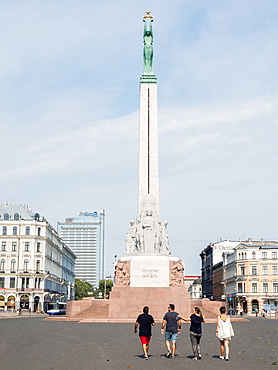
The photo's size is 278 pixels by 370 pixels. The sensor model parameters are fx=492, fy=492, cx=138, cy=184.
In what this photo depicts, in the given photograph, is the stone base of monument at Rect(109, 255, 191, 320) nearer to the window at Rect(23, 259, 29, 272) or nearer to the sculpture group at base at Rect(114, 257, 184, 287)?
the sculpture group at base at Rect(114, 257, 184, 287)

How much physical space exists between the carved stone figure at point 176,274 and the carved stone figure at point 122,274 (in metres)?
3.27

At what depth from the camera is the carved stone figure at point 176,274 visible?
120 ft

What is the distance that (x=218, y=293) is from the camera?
4321 inches

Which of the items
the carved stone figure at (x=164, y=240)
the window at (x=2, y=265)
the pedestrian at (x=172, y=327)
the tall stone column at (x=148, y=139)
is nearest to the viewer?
the pedestrian at (x=172, y=327)

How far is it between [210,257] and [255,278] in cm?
3513

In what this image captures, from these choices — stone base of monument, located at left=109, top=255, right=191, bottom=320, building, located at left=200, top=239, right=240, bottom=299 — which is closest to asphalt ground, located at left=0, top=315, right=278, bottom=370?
stone base of monument, located at left=109, top=255, right=191, bottom=320

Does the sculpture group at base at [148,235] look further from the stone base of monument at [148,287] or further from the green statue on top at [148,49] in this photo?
the green statue on top at [148,49]

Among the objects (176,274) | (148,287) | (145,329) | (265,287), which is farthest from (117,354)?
(265,287)

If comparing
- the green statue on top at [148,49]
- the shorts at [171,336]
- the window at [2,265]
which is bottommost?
the shorts at [171,336]

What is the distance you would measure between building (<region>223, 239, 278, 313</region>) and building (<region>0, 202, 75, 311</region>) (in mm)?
33186

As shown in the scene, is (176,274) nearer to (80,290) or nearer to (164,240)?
(164,240)

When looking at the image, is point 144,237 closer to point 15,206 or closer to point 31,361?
point 31,361

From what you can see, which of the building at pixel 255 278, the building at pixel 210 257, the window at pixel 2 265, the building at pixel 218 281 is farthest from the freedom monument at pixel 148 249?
the building at pixel 210 257

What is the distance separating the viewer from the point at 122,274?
36719 millimetres
